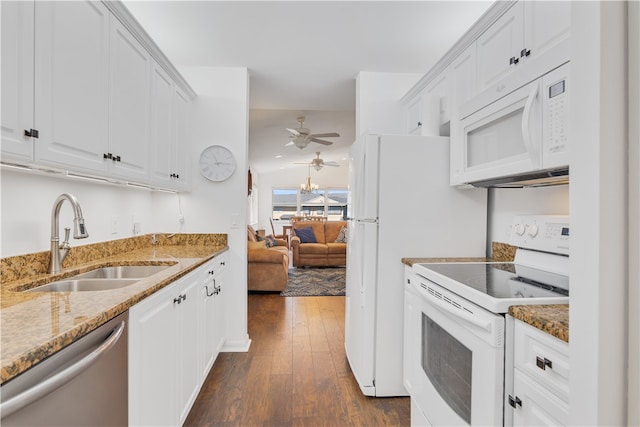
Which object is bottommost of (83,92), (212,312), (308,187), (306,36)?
(212,312)

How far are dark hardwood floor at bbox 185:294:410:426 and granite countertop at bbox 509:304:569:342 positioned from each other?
123 cm

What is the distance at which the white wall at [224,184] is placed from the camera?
2887 mm

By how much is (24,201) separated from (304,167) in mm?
9517

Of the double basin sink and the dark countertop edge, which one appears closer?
the double basin sink

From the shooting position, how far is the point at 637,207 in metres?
0.51

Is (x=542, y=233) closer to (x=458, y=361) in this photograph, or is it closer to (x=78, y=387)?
(x=458, y=361)

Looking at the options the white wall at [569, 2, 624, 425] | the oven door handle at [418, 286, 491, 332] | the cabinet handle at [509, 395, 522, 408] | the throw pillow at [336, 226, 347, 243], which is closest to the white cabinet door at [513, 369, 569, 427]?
the cabinet handle at [509, 395, 522, 408]

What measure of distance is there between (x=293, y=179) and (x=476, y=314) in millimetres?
9981

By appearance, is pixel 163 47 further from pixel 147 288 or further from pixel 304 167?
pixel 304 167

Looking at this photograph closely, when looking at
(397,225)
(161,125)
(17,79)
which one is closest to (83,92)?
(17,79)

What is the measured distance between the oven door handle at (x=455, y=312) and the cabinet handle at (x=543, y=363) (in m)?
0.17

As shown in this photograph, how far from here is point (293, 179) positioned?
36.0 ft

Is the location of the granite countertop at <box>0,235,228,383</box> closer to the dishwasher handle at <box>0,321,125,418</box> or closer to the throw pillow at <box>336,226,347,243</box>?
the dishwasher handle at <box>0,321,125,418</box>

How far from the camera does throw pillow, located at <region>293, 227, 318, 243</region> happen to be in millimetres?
7228
